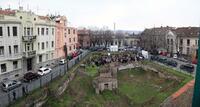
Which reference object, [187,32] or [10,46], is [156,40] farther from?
[10,46]

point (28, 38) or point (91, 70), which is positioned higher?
point (28, 38)

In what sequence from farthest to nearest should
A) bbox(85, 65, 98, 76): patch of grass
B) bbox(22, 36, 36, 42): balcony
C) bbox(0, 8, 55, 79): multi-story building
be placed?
bbox(85, 65, 98, 76): patch of grass, bbox(22, 36, 36, 42): balcony, bbox(0, 8, 55, 79): multi-story building

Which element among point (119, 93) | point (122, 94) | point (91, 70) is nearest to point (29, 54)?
point (91, 70)

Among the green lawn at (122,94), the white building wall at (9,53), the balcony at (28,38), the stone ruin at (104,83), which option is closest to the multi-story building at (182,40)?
the green lawn at (122,94)

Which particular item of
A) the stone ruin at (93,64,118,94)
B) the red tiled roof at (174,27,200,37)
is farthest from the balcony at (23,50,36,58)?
the red tiled roof at (174,27,200,37)

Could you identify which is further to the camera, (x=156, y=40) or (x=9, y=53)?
(x=156, y=40)

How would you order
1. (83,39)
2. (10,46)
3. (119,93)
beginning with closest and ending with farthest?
(119,93), (10,46), (83,39)

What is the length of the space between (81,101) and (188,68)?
21709 millimetres

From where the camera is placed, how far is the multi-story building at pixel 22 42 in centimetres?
3034

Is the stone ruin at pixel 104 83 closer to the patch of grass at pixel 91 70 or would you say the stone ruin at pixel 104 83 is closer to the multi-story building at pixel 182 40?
the patch of grass at pixel 91 70

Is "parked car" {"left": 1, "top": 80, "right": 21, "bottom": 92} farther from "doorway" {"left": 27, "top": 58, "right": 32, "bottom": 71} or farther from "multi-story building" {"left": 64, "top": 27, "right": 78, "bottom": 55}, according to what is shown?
"multi-story building" {"left": 64, "top": 27, "right": 78, "bottom": 55}

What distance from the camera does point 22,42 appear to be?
33594 millimetres

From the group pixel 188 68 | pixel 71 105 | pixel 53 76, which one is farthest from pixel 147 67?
pixel 71 105

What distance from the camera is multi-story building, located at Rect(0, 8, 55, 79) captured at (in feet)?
99.6
